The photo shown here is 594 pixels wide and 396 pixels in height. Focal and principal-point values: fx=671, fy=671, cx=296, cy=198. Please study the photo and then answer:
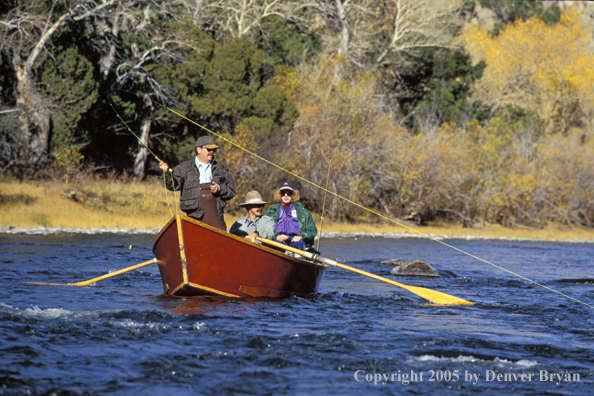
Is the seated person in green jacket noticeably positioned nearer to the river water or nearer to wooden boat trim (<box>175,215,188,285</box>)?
the river water

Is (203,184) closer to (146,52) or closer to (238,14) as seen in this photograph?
(146,52)

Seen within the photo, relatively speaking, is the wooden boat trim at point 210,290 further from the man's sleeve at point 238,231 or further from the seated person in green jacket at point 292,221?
the seated person in green jacket at point 292,221

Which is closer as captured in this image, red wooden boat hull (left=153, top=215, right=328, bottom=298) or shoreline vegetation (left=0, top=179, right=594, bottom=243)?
red wooden boat hull (left=153, top=215, right=328, bottom=298)

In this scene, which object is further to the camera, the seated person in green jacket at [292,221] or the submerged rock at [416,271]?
the submerged rock at [416,271]

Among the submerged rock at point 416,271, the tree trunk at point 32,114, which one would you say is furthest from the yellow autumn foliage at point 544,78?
the submerged rock at point 416,271

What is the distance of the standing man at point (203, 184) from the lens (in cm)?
832

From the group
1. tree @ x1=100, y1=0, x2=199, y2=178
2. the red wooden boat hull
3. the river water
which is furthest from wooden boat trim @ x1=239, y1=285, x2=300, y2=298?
tree @ x1=100, y1=0, x2=199, y2=178

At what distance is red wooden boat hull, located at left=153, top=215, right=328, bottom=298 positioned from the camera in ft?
26.2

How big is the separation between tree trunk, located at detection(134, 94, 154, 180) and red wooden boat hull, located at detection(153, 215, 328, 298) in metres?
20.6

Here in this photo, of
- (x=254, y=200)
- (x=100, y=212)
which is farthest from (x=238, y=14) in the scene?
(x=254, y=200)

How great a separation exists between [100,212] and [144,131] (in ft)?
19.7

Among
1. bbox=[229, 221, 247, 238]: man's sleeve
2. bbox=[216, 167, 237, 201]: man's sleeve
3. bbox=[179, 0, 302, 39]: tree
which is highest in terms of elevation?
bbox=[179, 0, 302, 39]: tree

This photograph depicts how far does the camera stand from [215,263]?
26.7 ft

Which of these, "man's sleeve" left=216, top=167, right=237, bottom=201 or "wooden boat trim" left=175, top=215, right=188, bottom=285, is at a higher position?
"man's sleeve" left=216, top=167, right=237, bottom=201
